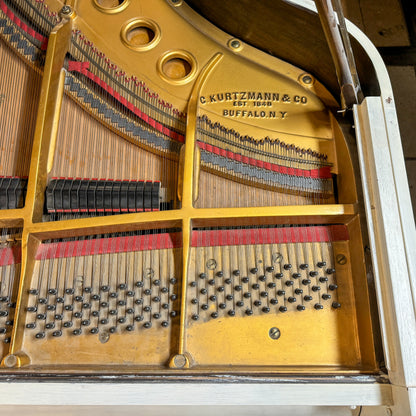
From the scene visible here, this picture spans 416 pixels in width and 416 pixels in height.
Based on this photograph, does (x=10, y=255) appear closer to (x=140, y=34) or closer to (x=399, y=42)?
(x=140, y=34)

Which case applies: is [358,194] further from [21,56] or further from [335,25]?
[21,56]

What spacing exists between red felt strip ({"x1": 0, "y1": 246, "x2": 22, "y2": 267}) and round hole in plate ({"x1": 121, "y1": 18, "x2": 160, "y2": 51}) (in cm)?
136

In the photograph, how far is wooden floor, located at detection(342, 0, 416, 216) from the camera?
3391 millimetres

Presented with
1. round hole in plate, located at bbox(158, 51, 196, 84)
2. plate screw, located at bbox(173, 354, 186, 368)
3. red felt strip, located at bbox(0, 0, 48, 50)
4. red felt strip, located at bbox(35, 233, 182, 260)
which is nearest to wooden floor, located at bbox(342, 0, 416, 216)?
round hole in plate, located at bbox(158, 51, 196, 84)

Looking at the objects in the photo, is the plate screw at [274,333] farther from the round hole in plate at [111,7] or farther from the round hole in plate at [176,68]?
the round hole in plate at [111,7]

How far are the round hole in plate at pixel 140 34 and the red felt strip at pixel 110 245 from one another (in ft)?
3.94

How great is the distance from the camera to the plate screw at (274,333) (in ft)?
6.60

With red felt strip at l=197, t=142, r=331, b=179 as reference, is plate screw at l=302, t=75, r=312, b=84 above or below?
above

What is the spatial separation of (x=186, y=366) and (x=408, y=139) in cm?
250

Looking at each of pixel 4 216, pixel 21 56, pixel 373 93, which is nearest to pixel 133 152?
pixel 4 216

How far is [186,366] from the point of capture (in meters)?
1.93

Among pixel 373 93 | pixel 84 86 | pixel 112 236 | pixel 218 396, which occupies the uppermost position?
pixel 84 86

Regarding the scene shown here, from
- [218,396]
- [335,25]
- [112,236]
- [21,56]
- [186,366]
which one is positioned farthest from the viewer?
[21,56]

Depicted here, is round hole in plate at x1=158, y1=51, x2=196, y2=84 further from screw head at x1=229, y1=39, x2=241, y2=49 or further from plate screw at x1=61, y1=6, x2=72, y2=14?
plate screw at x1=61, y1=6, x2=72, y2=14
